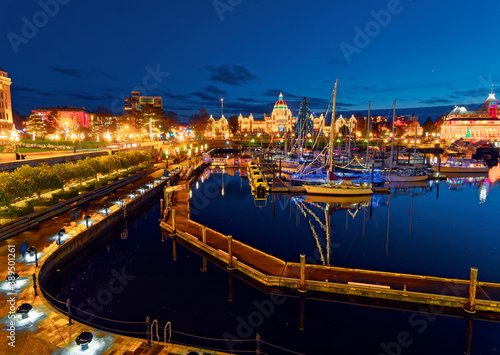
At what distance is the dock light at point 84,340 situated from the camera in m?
9.59

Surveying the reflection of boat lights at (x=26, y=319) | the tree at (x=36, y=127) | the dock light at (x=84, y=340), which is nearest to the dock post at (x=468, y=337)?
the dock light at (x=84, y=340)

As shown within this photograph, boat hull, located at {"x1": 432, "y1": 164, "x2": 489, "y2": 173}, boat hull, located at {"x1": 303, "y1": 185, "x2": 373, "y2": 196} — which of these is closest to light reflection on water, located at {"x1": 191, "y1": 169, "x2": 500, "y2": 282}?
boat hull, located at {"x1": 303, "y1": 185, "x2": 373, "y2": 196}

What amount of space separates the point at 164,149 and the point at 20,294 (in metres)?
72.2

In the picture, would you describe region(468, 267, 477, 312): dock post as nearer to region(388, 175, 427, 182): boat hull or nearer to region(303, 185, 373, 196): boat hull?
region(303, 185, 373, 196): boat hull

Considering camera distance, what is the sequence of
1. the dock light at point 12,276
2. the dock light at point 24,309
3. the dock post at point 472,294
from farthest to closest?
the dock post at point 472,294 → the dock light at point 12,276 → the dock light at point 24,309

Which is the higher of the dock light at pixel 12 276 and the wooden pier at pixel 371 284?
the dock light at pixel 12 276

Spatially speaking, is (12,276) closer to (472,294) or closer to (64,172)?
(64,172)

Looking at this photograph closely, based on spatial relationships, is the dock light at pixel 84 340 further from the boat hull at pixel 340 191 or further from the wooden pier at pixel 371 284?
the boat hull at pixel 340 191

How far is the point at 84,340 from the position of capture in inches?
378

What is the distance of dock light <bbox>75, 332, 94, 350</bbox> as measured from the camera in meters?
9.59

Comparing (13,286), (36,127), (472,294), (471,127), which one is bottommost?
(472,294)

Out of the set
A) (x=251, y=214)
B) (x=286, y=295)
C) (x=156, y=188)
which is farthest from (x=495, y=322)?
(x=156, y=188)

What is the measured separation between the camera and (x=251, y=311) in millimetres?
15172

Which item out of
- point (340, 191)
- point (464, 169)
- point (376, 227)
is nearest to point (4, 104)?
point (340, 191)
